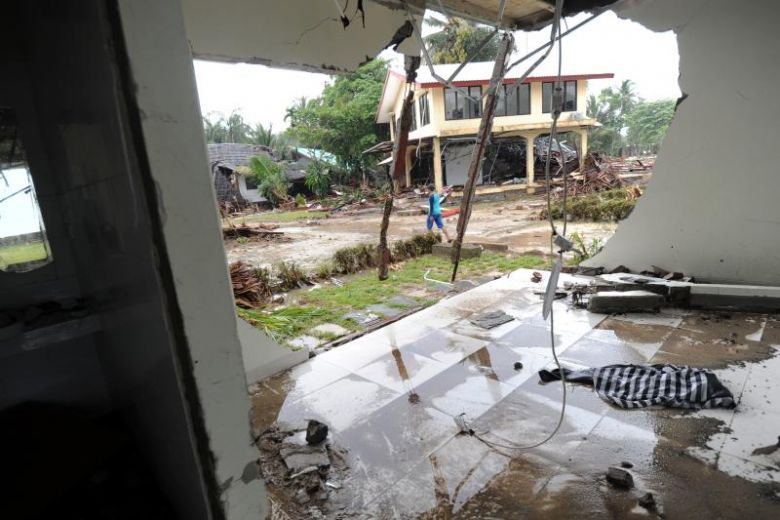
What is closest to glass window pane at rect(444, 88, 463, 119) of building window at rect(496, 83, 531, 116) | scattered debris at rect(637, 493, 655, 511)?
building window at rect(496, 83, 531, 116)

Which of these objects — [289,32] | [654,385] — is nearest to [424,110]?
[289,32]

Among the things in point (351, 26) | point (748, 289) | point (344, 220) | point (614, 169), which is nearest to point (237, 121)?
point (344, 220)

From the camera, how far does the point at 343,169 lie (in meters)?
21.7

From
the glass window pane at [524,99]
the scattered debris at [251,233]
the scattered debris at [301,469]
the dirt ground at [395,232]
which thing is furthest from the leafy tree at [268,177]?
the scattered debris at [301,469]

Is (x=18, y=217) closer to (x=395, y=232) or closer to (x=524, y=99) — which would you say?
(x=395, y=232)

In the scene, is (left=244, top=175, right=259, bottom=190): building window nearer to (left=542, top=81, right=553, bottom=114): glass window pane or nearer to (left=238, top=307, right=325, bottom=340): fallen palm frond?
(left=542, top=81, right=553, bottom=114): glass window pane

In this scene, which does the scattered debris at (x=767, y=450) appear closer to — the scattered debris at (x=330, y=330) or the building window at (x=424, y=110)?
the scattered debris at (x=330, y=330)

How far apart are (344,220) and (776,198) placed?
39.4 feet

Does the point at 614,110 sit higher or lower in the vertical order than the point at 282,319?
higher

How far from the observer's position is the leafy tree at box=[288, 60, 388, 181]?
20609 millimetres

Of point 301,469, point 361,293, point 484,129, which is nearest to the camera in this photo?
point 301,469

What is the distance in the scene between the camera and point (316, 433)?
99.6 inches

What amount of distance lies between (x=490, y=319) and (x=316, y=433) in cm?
246

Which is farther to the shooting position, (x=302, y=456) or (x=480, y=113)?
(x=480, y=113)
